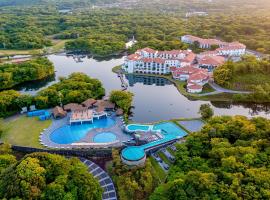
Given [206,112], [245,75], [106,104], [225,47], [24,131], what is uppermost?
[225,47]

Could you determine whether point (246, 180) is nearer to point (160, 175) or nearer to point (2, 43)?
point (160, 175)

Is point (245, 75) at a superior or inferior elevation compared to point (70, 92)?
superior

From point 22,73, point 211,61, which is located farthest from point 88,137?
point 211,61

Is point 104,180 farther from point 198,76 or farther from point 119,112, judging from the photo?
point 198,76

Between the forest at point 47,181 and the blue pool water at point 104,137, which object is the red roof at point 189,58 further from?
the forest at point 47,181

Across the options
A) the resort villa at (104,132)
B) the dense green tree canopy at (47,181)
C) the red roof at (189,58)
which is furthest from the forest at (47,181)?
the red roof at (189,58)

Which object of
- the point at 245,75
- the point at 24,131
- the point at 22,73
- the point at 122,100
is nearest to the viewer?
the point at 24,131
